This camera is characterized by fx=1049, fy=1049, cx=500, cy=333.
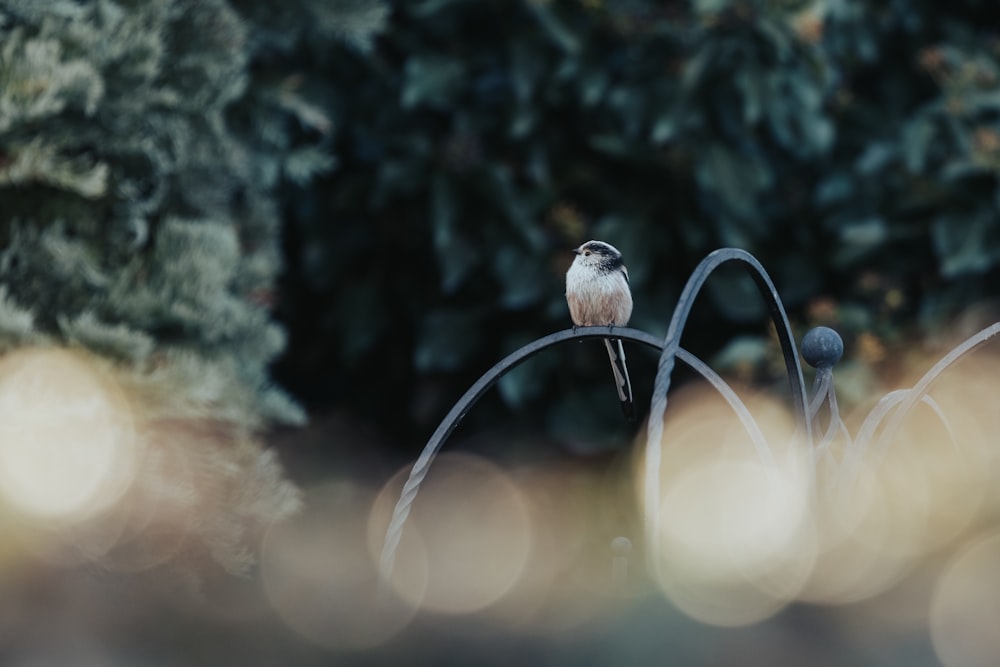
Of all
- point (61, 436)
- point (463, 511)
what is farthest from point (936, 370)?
point (463, 511)

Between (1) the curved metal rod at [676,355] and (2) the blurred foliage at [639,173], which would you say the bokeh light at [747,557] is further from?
(2) the blurred foliage at [639,173]

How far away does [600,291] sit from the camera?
1124 mm

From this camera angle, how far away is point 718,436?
2.74 meters

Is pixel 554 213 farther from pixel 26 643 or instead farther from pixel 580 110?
pixel 26 643

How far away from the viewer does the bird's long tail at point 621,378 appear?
1114mm

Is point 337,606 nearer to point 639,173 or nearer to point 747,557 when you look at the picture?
point 747,557

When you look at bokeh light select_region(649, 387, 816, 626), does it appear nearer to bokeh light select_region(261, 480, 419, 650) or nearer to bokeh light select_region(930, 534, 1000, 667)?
bokeh light select_region(930, 534, 1000, 667)

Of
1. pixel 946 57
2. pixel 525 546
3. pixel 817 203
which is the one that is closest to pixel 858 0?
pixel 946 57

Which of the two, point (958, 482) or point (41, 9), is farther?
point (41, 9)

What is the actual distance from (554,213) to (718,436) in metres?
0.72

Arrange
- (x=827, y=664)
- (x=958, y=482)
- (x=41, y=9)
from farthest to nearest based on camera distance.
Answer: (x=41, y=9)
(x=958, y=482)
(x=827, y=664)

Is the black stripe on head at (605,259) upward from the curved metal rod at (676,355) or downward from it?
upward

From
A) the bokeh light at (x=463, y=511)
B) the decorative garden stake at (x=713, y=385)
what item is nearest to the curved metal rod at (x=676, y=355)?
the decorative garden stake at (x=713, y=385)

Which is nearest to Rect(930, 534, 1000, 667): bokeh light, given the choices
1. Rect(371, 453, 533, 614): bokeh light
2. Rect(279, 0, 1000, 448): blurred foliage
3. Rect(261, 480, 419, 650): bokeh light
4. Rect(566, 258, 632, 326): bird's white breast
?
Rect(261, 480, 419, 650): bokeh light
